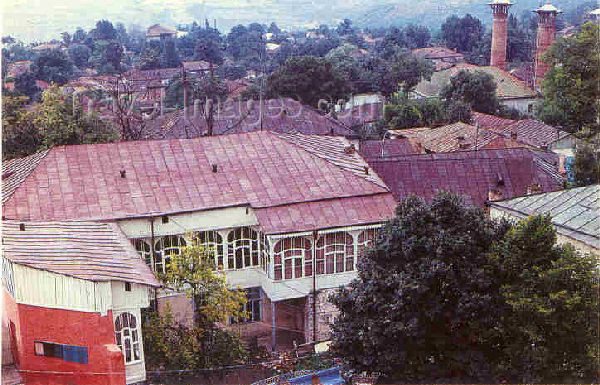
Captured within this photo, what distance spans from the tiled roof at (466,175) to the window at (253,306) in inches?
273

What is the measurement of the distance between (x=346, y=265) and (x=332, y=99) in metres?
39.9

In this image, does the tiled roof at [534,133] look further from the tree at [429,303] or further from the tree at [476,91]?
the tree at [429,303]

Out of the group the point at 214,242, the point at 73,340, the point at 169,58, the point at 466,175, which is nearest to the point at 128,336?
the point at 73,340

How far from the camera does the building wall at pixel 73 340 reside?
1484 cm

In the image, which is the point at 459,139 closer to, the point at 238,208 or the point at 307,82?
the point at 238,208

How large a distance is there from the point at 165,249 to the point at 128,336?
519 cm

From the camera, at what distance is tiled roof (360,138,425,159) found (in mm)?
38312

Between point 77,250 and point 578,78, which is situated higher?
point 578,78

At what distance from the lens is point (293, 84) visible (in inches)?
2312

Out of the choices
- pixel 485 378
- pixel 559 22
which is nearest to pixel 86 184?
pixel 485 378

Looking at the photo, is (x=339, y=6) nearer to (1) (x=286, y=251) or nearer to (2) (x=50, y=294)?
(1) (x=286, y=251)

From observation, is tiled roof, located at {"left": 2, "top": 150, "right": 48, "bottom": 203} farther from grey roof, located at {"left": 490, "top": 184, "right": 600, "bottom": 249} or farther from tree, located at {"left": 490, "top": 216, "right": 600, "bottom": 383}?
tree, located at {"left": 490, "top": 216, "right": 600, "bottom": 383}

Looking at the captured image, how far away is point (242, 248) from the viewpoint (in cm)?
2217

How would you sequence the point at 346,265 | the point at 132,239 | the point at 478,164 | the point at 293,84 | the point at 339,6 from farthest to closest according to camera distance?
the point at 339,6 → the point at 293,84 → the point at 478,164 → the point at 346,265 → the point at 132,239
